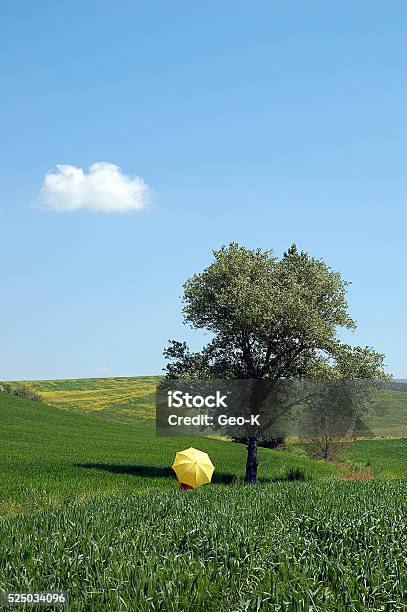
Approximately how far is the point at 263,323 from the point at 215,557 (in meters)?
25.4

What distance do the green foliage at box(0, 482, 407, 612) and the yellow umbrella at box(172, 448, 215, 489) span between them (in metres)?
10.2

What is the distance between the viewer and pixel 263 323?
110ft

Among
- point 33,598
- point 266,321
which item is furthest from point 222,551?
point 266,321

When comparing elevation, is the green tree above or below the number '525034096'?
above

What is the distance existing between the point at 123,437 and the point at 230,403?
93.4ft

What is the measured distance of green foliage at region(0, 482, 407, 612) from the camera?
6.96 m

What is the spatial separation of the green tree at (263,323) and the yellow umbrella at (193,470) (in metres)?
10.4

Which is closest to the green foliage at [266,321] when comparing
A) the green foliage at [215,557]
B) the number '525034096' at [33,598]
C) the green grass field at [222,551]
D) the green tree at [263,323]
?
the green tree at [263,323]

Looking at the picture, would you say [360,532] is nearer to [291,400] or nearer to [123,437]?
[291,400]

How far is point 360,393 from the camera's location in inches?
1465

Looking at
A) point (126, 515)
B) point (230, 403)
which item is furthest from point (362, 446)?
point (126, 515)

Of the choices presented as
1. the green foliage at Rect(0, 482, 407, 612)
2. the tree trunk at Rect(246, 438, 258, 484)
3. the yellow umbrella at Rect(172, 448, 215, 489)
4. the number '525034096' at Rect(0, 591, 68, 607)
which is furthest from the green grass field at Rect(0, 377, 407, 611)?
the tree trunk at Rect(246, 438, 258, 484)

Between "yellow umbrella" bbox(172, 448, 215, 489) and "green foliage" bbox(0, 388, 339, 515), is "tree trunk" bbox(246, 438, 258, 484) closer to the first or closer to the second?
"green foliage" bbox(0, 388, 339, 515)

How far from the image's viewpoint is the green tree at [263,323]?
33906mm
